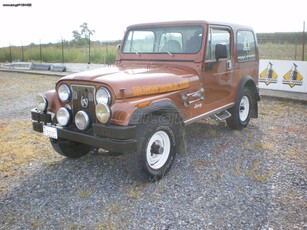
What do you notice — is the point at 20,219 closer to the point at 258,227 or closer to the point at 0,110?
the point at 258,227

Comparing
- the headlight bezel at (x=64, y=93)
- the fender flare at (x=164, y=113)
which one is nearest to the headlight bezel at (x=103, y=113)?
the fender flare at (x=164, y=113)

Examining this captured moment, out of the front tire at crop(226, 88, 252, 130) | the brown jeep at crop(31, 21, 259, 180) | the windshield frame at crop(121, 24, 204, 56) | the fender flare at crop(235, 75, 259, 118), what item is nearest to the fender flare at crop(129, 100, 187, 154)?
the brown jeep at crop(31, 21, 259, 180)

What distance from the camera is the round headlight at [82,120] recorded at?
140 inches

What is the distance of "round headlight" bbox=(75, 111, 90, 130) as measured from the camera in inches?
140

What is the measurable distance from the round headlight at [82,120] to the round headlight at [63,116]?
220 mm

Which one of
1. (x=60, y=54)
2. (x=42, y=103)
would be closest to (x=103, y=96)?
(x=42, y=103)

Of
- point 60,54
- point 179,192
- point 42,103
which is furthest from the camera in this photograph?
point 60,54

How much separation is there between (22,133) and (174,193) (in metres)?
3.51

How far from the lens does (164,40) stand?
16.0 ft

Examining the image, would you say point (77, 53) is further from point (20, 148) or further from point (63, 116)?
point (63, 116)

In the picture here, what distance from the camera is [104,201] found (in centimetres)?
343

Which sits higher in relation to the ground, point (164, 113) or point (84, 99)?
point (84, 99)

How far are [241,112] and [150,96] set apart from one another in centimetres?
301

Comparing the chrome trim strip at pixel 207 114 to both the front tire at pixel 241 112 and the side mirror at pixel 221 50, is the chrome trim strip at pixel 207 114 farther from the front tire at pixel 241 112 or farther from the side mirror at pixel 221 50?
the side mirror at pixel 221 50
